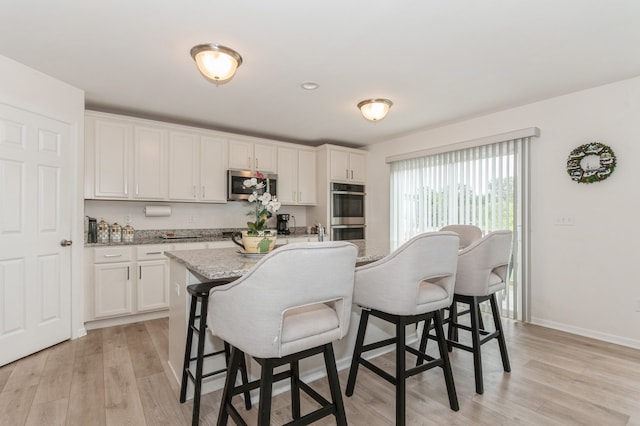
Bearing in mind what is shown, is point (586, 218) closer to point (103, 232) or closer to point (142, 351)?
point (142, 351)

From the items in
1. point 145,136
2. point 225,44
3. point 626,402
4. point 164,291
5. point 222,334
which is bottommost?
point 626,402

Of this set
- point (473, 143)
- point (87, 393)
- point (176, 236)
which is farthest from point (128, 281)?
point (473, 143)

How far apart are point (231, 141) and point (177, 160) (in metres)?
0.77

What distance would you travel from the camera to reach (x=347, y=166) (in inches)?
212

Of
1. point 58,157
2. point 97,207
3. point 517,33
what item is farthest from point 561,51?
point 97,207

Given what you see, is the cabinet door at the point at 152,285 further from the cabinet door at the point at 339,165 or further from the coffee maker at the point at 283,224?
the cabinet door at the point at 339,165

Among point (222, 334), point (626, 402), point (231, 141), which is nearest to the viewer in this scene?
point (222, 334)

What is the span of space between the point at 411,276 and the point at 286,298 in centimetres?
76

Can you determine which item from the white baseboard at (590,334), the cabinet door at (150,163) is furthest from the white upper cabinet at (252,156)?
the white baseboard at (590,334)

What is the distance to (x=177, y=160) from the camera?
163 inches

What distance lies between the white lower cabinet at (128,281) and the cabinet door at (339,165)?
260 centimetres

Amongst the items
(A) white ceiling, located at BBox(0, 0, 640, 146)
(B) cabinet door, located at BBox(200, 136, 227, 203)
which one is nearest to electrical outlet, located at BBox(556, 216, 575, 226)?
(A) white ceiling, located at BBox(0, 0, 640, 146)

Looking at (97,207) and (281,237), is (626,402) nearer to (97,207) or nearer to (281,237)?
(281,237)

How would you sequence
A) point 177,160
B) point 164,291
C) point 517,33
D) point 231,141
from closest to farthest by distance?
1. point 517,33
2. point 164,291
3. point 177,160
4. point 231,141
